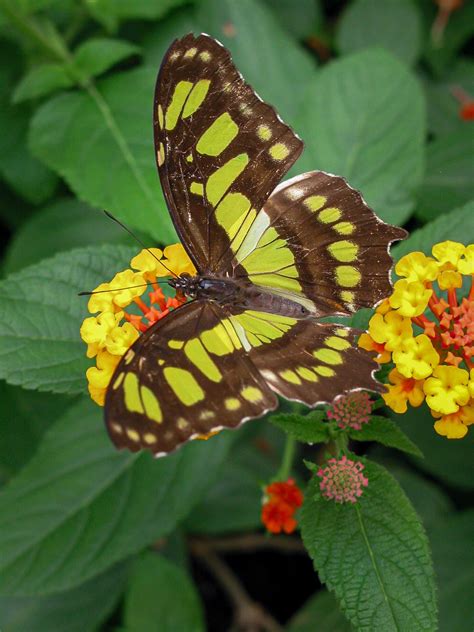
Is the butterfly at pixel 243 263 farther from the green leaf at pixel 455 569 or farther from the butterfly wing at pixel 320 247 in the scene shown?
the green leaf at pixel 455 569

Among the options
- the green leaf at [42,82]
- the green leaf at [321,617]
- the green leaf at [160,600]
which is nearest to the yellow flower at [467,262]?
the green leaf at [321,617]

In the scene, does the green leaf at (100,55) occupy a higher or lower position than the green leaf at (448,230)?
higher

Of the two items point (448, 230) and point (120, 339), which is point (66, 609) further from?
point (448, 230)

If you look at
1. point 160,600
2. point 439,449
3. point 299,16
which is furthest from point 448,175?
point 160,600

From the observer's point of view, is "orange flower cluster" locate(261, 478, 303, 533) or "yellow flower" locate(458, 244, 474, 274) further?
"orange flower cluster" locate(261, 478, 303, 533)

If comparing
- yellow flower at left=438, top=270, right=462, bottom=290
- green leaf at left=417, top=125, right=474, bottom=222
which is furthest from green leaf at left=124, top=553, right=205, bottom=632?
green leaf at left=417, top=125, right=474, bottom=222

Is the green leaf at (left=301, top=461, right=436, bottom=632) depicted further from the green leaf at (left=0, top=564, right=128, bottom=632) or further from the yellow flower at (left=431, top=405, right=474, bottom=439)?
the green leaf at (left=0, top=564, right=128, bottom=632)
